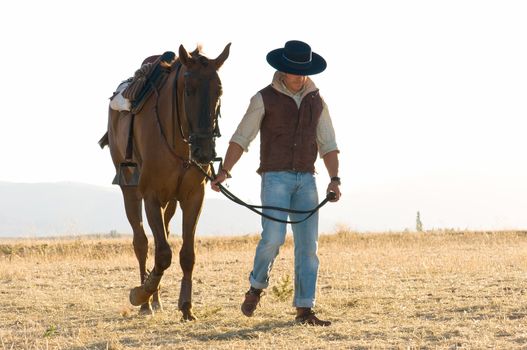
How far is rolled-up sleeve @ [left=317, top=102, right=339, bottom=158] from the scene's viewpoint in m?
9.02

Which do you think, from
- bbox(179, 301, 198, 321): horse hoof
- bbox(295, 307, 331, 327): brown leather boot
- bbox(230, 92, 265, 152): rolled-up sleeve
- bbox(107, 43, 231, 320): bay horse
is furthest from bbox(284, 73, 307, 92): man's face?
bbox(179, 301, 198, 321): horse hoof

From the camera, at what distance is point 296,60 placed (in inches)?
349

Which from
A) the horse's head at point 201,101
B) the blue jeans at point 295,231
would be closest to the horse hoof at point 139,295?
the blue jeans at point 295,231

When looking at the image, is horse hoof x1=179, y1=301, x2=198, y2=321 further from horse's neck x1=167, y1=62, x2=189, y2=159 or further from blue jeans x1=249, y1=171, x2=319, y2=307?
horse's neck x1=167, y1=62, x2=189, y2=159

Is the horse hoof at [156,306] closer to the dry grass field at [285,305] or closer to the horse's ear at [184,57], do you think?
the dry grass field at [285,305]

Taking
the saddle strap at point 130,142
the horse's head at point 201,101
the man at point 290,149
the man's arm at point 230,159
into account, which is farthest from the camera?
the saddle strap at point 130,142

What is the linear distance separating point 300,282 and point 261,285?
0.38 m

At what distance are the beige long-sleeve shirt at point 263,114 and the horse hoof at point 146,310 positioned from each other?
252cm

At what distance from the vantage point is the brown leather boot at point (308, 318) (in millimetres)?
8961

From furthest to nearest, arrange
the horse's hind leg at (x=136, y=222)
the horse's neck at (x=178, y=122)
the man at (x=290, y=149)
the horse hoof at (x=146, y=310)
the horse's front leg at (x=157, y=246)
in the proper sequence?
the horse's hind leg at (x=136, y=222) → the horse hoof at (x=146, y=310) → the horse's front leg at (x=157, y=246) → the horse's neck at (x=178, y=122) → the man at (x=290, y=149)

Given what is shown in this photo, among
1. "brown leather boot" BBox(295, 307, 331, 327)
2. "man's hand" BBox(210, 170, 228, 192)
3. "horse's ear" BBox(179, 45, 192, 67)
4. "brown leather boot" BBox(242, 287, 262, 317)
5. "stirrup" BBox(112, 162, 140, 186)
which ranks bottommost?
"brown leather boot" BBox(295, 307, 331, 327)

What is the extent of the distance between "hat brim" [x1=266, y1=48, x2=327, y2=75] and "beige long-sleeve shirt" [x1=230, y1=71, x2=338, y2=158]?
134 mm

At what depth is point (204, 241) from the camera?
25.5 m

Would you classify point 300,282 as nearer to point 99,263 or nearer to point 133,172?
point 133,172
